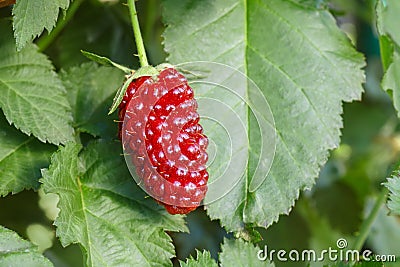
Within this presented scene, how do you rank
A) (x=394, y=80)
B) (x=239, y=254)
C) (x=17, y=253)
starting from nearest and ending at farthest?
(x=17, y=253), (x=239, y=254), (x=394, y=80)

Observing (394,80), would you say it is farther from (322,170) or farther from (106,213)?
(322,170)

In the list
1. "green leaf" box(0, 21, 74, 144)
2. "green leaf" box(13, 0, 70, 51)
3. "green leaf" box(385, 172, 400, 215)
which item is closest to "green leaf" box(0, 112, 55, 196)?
"green leaf" box(0, 21, 74, 144)

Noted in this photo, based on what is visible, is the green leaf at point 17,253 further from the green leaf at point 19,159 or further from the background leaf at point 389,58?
the background leaf at point 389,58

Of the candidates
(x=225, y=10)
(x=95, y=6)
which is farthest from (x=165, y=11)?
(x=95, y=6)

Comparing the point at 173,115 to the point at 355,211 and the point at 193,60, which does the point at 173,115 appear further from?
the point at 355,211

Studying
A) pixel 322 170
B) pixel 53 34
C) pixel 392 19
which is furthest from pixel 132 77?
pixel 322 170

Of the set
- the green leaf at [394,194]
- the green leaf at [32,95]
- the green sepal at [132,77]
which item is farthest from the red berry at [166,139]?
the green leaf at [394,194]

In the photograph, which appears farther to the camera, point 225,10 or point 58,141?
point 225,10
